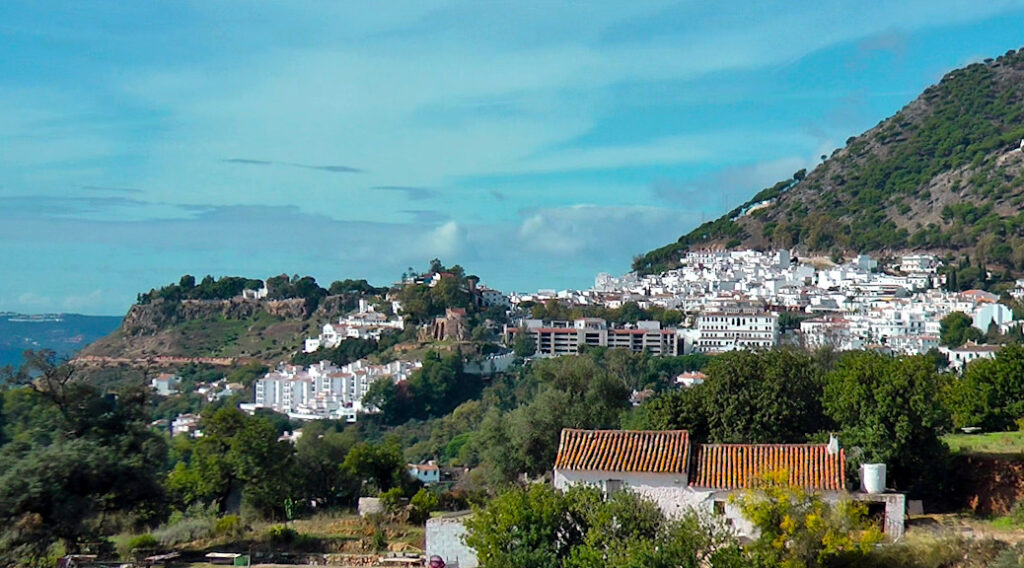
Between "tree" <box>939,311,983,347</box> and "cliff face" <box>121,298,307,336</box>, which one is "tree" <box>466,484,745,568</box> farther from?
"cliff face" <box>121,298,307,336</box>

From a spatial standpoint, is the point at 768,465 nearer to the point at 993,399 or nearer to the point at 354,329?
the point at 993,399

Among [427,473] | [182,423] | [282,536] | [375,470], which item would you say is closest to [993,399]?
[375,470]

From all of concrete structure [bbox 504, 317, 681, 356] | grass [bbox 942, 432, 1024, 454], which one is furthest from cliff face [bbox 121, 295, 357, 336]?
grass [bbox 942, 432, 1024, 454]

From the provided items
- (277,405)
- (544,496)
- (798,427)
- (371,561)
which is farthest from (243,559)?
(277,405)

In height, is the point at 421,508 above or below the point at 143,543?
above

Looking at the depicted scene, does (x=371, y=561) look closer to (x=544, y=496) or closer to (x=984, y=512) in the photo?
(x=544, y=496)

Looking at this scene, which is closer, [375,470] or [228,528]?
[228,528]

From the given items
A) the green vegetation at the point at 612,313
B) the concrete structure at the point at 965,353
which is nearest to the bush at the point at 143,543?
the concrete structure at the point at 965,353
